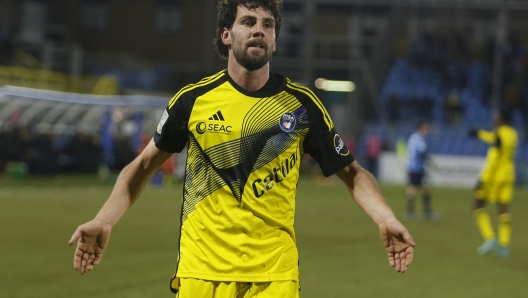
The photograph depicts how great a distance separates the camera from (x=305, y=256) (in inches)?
502

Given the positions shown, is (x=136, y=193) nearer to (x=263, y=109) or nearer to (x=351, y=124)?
(x=263, y=109)

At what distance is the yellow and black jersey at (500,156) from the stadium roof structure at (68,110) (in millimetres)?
18656

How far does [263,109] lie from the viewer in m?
4.23

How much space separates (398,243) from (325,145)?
62 centimetres

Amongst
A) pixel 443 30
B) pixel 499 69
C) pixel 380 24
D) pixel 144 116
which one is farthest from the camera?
pixel 380 24

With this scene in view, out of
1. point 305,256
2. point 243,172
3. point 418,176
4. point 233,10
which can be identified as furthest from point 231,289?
point 418,176

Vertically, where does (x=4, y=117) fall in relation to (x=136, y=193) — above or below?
below

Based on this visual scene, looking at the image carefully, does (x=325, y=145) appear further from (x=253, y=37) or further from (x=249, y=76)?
(x=253, y=37)

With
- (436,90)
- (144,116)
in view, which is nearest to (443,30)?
(436,90)

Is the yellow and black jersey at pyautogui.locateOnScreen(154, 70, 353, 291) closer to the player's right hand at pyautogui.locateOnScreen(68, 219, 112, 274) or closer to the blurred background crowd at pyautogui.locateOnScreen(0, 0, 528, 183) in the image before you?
the player's right hand at pyautogui.locateOnScreen(68, 219, 112, 274)

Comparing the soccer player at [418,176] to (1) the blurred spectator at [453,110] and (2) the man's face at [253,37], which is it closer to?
(2) the man's face at [253,37]

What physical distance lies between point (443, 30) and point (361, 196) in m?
39.7

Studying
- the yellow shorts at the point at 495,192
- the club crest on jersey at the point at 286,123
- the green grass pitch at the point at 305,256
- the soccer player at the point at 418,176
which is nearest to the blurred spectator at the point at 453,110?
the green grass pitch at the point at 305,256

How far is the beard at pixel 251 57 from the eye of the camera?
13.5 feet
